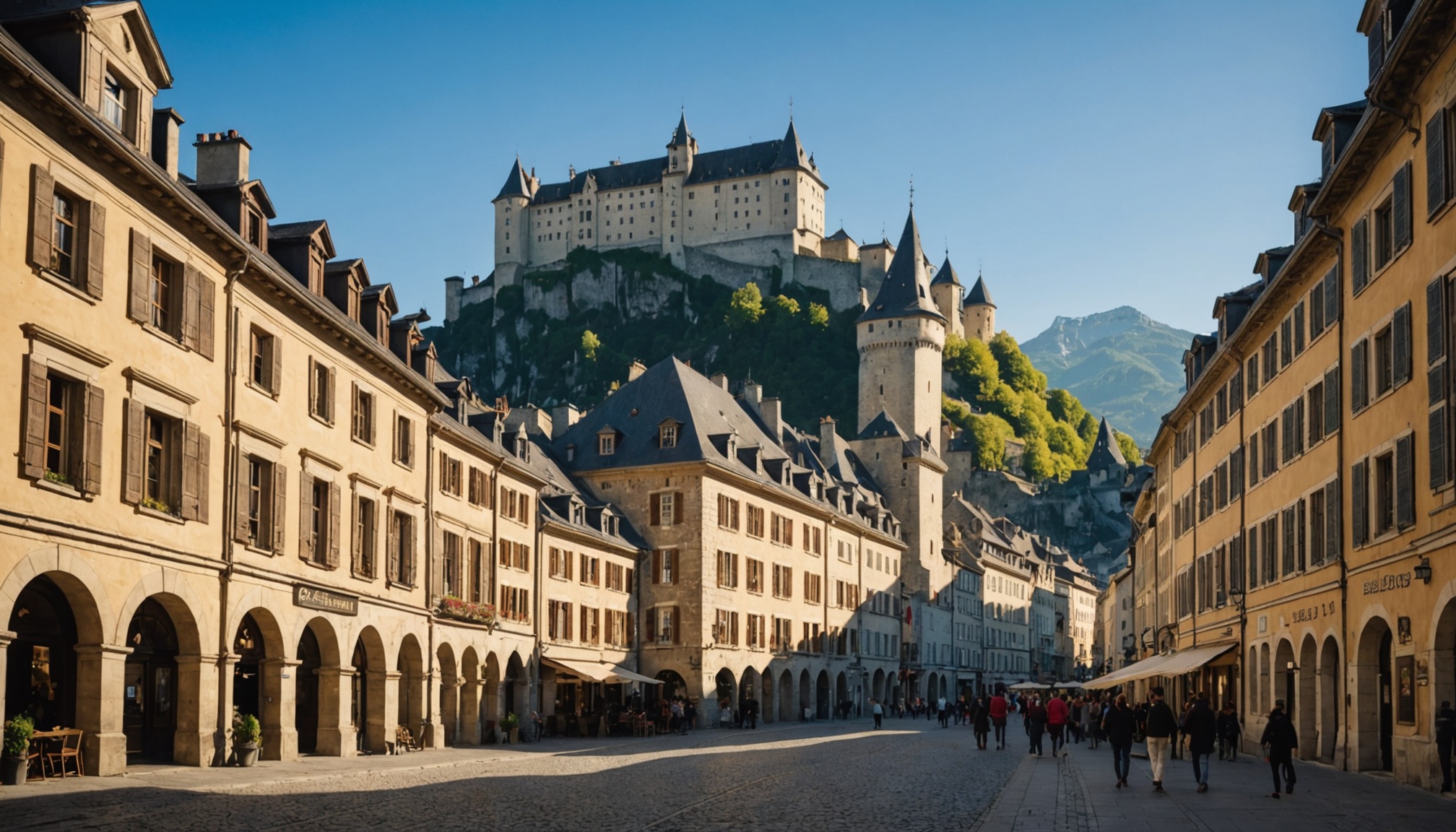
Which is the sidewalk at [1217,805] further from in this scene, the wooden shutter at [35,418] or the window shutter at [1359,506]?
the wooden shutter at [35,418]

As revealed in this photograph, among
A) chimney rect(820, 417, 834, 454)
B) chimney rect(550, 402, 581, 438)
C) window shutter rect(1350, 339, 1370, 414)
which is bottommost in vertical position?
window shutter rect(1350, 339, 1370, 414)

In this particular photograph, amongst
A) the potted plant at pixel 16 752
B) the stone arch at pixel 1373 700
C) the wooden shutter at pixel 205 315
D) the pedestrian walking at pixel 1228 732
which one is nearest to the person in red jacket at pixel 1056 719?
the pedestrian walking at pixel 1228 732

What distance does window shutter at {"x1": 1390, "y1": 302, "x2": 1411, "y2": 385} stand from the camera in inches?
1024

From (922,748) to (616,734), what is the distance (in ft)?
50.1

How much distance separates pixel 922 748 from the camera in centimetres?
4553

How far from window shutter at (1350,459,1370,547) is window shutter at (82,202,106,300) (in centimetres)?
2260

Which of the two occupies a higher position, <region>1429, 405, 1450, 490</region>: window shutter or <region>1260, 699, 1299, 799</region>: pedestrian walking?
<region>1429, 405, 1450, 490</region>: window shutter

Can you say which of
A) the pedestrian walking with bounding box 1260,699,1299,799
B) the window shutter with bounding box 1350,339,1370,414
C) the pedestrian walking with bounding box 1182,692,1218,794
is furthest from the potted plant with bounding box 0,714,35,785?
the window shutter with bounding box 1350,339,1370,414

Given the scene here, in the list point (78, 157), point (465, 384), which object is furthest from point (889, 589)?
point (78, 157)

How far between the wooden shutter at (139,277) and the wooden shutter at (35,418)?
122 inches

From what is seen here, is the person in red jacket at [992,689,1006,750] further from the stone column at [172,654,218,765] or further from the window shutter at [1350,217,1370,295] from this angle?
the stone column at [172,654,218,765]

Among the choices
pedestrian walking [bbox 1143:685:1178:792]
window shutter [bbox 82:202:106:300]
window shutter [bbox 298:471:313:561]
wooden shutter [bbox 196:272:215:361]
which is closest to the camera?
window shutter [bbox 82:202:106:300]

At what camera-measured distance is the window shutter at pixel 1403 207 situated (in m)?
26.0

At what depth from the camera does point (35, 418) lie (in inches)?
896
